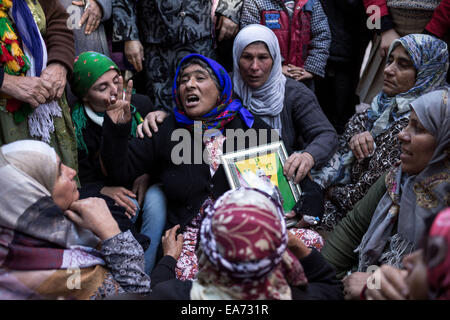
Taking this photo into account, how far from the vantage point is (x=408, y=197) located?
189 centimetres

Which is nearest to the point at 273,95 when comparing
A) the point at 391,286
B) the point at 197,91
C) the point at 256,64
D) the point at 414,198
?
the point at 256,64

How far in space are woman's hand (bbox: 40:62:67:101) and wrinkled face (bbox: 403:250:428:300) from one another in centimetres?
216

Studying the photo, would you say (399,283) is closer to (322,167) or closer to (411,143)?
(411,143)

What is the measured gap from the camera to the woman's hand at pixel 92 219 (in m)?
1.66

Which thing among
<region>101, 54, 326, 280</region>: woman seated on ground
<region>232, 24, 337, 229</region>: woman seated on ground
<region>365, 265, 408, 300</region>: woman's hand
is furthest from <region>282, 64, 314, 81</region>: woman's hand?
<region>365, 265, 408, 300</region>: woman's hand

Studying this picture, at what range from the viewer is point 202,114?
2.57 m

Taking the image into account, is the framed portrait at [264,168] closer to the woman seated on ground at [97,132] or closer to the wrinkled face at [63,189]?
the woman seated on ground at [97,132]

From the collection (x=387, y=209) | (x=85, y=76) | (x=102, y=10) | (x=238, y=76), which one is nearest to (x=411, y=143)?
(x=387, y=209)

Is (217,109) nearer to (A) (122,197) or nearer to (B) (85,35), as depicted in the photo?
(A) (122,197)

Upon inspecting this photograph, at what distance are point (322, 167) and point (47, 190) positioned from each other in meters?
2.05

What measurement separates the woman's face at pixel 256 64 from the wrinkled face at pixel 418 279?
205cm

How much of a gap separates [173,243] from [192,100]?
0.97 meters

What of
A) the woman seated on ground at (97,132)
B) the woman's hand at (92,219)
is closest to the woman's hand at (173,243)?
the woman seated on ground at (97,132)

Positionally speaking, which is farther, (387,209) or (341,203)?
(341,203)
